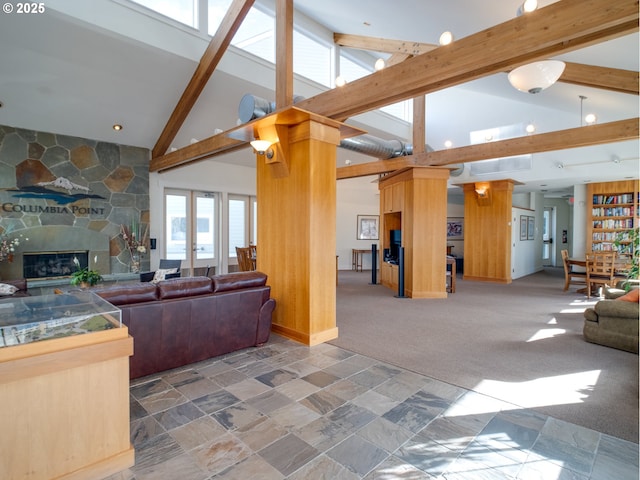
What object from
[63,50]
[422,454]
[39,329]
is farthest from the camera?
[63,50]

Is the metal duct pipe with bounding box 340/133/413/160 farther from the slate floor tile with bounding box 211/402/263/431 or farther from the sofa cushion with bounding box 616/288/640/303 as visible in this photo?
the slate floor tile with bounding box 211/402/263/431

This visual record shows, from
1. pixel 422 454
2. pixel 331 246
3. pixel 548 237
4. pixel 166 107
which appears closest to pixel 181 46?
pixel 166 107

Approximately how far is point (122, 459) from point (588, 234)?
1100 centimetres

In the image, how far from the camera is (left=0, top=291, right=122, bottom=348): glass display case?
1769 millimetres

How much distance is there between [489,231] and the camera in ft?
31.0

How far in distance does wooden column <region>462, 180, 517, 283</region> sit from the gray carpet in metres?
2.33

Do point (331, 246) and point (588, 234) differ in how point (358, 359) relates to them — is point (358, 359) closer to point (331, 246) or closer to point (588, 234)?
point (331, 246)

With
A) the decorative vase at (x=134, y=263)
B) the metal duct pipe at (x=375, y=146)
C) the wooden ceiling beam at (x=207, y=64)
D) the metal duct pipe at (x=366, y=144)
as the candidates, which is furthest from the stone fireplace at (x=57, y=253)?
the metal duct pipe at (x=375, y=146)

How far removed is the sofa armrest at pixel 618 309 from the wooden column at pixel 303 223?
124 inches

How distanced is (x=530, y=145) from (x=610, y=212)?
5.50 meters

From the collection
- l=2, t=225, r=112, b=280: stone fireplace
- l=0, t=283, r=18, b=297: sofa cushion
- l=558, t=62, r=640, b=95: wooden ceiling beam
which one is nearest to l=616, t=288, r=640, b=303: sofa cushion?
l=558, t=62, r=640, b=95: wooden ceiling beam

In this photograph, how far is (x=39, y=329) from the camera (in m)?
1.83

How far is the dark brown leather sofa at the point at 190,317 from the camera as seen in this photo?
9.79 ft

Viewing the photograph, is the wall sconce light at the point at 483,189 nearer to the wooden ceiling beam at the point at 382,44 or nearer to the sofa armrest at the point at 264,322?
the wooden ceiling beam at the point at 382,44
